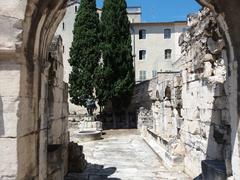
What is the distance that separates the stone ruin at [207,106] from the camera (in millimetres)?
4668

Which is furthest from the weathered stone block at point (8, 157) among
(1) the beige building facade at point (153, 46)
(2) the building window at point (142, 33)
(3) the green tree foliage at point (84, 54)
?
(2) the building window at point (142, 33)

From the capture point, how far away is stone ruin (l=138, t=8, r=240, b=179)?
467cm

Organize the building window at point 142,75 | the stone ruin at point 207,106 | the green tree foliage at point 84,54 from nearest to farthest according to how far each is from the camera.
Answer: the stone ruin at point 207,106, the green tree foliage at point 84,54, the building window at point 142,75

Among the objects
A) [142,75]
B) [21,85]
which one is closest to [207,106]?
[21,85]

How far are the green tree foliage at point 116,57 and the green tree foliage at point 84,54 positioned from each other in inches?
27.6

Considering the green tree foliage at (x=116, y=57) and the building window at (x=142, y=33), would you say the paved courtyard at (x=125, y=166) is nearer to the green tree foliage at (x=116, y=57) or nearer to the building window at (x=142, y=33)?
the green tree foliage at (x=116, y=57)

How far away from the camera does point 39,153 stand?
14.7 feet

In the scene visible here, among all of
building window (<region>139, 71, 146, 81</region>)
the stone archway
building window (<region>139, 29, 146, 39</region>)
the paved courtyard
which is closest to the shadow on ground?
the paved courtyard

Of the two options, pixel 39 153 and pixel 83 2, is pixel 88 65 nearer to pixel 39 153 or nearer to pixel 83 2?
pixel 83 2

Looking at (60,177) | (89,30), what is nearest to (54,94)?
(60,177)

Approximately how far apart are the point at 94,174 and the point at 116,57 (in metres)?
16.1

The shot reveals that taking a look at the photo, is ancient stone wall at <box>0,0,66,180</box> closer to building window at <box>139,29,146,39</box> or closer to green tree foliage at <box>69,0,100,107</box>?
green tree foliage at <box>69,0,100,107</box>

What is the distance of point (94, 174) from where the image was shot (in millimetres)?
8156

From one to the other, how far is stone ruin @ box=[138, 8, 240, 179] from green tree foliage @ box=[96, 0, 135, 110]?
13750 millimetres
